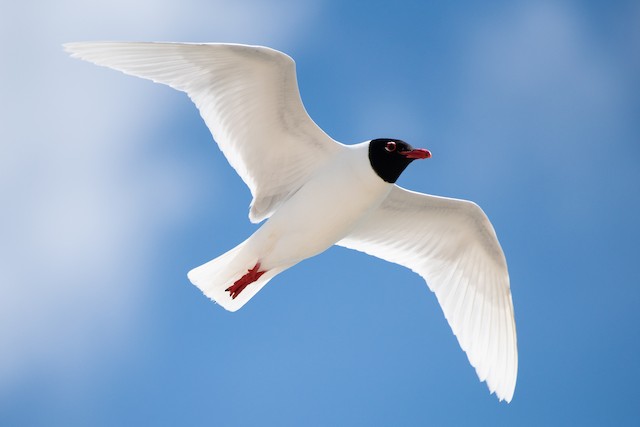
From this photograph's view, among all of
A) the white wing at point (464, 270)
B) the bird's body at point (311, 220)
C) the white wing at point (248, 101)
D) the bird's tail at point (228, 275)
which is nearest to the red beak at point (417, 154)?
the bird's body at point (311, 220)

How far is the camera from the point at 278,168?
8430 millimetres

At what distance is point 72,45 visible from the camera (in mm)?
7793

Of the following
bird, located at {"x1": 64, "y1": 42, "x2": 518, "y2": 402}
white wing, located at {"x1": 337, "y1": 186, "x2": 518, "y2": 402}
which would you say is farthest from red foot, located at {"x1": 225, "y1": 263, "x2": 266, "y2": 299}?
white wing, located at {"x1": 337, "y1": 186, "x2": 518, "y2": 402}

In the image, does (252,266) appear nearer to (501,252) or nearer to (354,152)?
(354,152)

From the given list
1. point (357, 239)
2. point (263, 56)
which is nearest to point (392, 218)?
point (357, 239)

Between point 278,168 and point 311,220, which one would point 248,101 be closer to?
point 278,168

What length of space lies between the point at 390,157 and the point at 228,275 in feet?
5.78

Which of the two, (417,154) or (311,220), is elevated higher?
(417,154)

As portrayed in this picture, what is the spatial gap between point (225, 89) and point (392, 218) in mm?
2112

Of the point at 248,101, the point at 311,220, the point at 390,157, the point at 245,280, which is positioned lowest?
the point at 245,280

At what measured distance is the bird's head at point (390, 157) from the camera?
25.7 ft

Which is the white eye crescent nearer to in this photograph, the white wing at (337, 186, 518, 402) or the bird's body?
the bird's body

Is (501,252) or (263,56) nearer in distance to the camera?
(263,56)

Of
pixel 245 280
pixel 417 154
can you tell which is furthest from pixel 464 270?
pixel 245 280
